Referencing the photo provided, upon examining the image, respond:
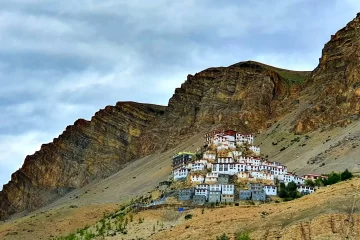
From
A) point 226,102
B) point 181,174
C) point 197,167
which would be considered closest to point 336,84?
point 226,102

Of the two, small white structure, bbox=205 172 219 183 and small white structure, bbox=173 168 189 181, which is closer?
small white structure, bbox=205 172 219 183

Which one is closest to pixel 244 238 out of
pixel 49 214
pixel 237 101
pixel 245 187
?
pixel 245 187

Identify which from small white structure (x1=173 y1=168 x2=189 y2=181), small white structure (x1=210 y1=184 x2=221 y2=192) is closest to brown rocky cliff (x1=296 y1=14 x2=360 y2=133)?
small white structure (x1=173 y1=168 x2=189 y2=181)

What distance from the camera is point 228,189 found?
9556 cm

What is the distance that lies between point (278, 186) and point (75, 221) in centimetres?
4536

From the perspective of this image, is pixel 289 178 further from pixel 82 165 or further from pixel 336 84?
pixel 82 165

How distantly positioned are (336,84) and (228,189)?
6554 cm

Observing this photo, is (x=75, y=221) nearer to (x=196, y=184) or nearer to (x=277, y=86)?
(x=196, y=184)

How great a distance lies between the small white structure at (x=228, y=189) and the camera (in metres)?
95.1

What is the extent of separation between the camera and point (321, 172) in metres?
112

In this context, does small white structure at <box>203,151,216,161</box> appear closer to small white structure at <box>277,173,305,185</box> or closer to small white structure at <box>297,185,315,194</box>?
small white structure at <box>277,173,305,185</box>

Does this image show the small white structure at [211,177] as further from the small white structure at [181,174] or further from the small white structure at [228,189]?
the small white structure at [181,174]

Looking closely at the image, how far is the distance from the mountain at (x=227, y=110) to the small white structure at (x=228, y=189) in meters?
48.1

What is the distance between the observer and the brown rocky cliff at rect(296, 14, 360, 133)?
141500 mm
